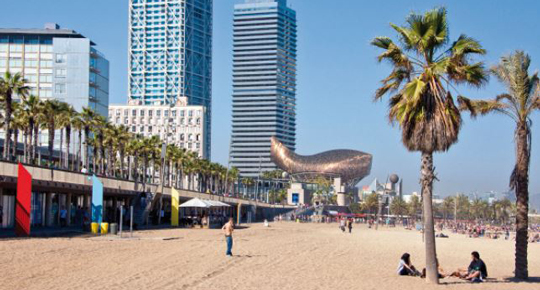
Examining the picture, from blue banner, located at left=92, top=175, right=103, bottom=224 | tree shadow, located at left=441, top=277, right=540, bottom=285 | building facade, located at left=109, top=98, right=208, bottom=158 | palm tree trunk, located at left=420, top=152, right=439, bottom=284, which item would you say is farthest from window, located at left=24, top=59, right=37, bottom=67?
palm tree trunk, located at left=420, top=152, right=439, bottom=284

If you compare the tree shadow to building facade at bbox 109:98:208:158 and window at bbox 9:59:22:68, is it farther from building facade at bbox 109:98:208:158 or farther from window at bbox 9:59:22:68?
building facade at bbox 109:98:208:158

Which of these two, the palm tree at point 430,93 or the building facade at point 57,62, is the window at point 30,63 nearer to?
the building facade at point 57,62

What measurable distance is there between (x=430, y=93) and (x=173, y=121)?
16515 centimetres

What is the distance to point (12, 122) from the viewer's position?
59188 mm

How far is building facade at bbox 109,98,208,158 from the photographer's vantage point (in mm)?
179500

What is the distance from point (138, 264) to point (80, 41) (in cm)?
9594

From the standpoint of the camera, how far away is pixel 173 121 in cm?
17988

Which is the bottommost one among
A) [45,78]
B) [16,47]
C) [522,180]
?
[522,180]

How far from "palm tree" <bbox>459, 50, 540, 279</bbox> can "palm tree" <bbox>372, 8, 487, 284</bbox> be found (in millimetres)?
1356

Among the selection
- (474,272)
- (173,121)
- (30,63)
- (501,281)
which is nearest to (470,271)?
(474,272)

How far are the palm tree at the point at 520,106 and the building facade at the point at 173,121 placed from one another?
159231 mm

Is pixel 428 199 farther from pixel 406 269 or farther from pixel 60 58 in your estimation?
pixel 60 58

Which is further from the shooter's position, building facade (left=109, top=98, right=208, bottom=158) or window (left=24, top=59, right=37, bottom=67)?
building facade (left=109, top=98, right=208, bottom=158)

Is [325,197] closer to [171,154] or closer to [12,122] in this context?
[171,154]
